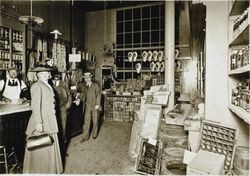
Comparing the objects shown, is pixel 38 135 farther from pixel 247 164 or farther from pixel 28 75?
pixel 28 75

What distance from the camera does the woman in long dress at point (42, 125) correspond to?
317 cm

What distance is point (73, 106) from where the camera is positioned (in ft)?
19.3

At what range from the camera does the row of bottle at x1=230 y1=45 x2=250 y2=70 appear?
2.06 metres

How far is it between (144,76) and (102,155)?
4704 mm

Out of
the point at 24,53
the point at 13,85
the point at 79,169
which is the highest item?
the point at 24,53

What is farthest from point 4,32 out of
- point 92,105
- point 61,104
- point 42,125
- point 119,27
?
point 119,27

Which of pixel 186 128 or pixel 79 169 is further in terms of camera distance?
pixel 79 169

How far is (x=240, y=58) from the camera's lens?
2225 mm

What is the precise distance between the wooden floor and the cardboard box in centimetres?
166

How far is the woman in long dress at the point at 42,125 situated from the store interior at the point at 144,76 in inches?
12.7

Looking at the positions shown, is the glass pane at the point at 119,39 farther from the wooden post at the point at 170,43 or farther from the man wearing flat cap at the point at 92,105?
the wooden post at the point at 170,43

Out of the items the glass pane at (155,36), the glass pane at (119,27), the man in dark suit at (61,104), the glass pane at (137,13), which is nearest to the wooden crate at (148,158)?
the man in dark suit at (61,104)

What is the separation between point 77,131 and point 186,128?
3.85 m

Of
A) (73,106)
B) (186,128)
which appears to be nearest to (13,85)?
(73,106)
